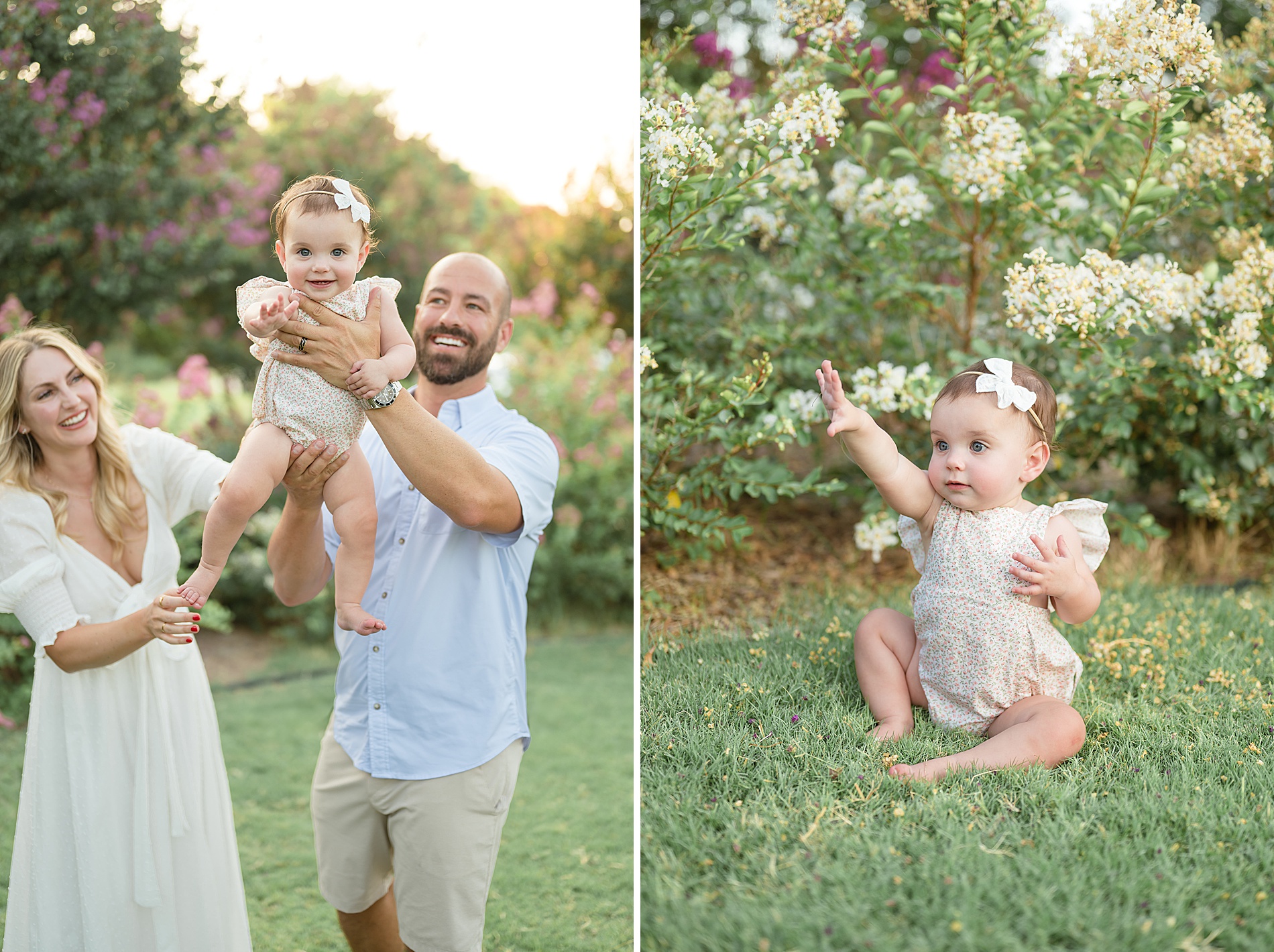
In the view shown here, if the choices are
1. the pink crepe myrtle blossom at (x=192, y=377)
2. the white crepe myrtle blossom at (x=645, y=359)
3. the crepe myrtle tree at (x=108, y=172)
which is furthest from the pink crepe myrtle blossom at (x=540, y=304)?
the white crepe myrtle blossom at (x=645, y=359)

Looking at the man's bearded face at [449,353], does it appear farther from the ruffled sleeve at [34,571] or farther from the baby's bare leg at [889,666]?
the baby's bare leg at [889,666]

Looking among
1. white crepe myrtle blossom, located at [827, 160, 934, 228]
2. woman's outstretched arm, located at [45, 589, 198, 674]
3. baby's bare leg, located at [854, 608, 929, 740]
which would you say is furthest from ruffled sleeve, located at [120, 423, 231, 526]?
white crepe myrtle blossom, located at [827, 160, 934, 228]

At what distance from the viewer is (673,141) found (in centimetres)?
313

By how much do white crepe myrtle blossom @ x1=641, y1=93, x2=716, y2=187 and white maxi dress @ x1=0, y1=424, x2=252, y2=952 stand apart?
6.54 ft

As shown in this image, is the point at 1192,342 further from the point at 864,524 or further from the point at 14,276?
the point at 14,276

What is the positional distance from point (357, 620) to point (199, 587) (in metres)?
0.35

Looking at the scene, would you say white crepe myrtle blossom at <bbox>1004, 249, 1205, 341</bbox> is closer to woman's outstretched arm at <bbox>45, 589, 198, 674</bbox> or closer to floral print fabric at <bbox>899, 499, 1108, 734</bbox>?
floral print fabric at <bbox>899, 499, 1108, 734</bbox>

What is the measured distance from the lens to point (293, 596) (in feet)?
8.86

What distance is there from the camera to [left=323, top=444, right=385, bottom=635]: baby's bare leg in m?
2.30

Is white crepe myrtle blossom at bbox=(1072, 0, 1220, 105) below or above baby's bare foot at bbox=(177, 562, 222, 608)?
above

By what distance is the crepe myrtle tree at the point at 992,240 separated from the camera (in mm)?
3426

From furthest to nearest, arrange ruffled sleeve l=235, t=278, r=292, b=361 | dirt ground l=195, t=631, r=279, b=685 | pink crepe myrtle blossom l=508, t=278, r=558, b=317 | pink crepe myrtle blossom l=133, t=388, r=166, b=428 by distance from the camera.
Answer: pink crepe myrtle blossom l=508, t=278, r=558, b=317
dirt ground l=195, t=631, r=279, b=685
pink crepe myrtle blossom l=133, t=388, r=166, b=428
ruffled sleeve l=235, t=278, r=292, b=361

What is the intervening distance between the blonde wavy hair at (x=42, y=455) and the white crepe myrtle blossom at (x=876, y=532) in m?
2.60

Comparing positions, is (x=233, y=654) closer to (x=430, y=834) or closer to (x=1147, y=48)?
(x=430, y=834)
